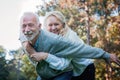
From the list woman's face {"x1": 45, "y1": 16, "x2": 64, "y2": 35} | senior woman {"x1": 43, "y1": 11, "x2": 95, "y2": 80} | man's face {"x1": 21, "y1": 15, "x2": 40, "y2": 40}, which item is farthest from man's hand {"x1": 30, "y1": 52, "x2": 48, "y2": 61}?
woman's face {"x1": 45, "y1": 16, "x2": 64, "y2": 35}

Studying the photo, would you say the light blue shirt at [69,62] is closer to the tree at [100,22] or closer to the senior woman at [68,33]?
the senior woman at [68,33]

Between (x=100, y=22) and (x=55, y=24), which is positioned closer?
(x=55, y=24)

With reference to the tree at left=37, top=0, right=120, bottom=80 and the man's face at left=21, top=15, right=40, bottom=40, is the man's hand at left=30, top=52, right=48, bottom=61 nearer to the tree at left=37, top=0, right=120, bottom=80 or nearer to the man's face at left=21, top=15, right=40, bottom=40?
the man's face at left=21, top=15, right=40, bottom=40

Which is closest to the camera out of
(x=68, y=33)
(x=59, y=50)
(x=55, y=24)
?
(x=59, y=50)

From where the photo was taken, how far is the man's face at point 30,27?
3168mm

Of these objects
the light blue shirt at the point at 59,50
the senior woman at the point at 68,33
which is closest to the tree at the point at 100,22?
the senior woman at the point at 68,33

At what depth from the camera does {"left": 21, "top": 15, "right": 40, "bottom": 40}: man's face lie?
10.4ft

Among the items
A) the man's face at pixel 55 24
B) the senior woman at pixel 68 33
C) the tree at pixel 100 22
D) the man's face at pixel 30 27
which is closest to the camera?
the man's face at pixel 30 27

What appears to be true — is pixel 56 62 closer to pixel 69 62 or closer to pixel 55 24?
pixel 69 62

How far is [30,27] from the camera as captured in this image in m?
3.17

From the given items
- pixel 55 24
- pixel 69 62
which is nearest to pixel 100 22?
pixel 55 24

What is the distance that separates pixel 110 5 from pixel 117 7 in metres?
0.65

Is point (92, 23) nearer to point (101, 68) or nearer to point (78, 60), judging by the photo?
point (101, 68)

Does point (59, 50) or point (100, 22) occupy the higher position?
point (59, 50)
